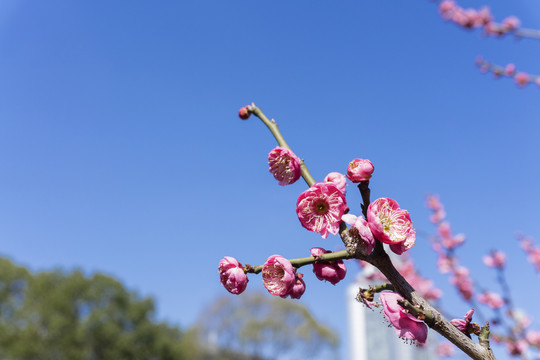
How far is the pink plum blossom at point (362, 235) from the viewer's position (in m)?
0.96

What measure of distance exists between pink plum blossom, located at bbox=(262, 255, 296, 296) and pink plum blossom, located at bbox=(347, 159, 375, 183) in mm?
247

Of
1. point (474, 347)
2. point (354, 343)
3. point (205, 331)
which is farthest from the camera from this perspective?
point (354, 343)

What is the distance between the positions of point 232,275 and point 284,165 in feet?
1.00

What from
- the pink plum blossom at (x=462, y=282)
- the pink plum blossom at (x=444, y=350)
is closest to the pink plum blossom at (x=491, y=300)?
the pink plum blossom at (x=462, y=282)

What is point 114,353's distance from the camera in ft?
66.8

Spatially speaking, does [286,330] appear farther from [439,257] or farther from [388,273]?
[388,273]

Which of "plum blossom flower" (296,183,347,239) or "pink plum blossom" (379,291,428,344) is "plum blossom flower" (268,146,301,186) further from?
"pink plum blossom" (379,291,428,344)

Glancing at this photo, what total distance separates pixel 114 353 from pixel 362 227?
22063 mm

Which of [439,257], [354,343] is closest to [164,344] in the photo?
[439,257]

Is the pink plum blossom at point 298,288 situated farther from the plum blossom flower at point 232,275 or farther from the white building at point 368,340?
the white building at point 368,340

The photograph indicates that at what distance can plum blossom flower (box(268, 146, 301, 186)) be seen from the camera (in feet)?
3.75

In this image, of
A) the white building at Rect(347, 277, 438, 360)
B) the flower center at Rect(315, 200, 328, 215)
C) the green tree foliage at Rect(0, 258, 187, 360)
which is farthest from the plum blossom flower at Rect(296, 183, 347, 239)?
the white building at Rect(347, 277, 438, 360)

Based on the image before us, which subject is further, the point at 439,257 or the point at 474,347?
the point at 439,257

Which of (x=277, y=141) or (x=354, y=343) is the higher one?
(x=354, y=343)
